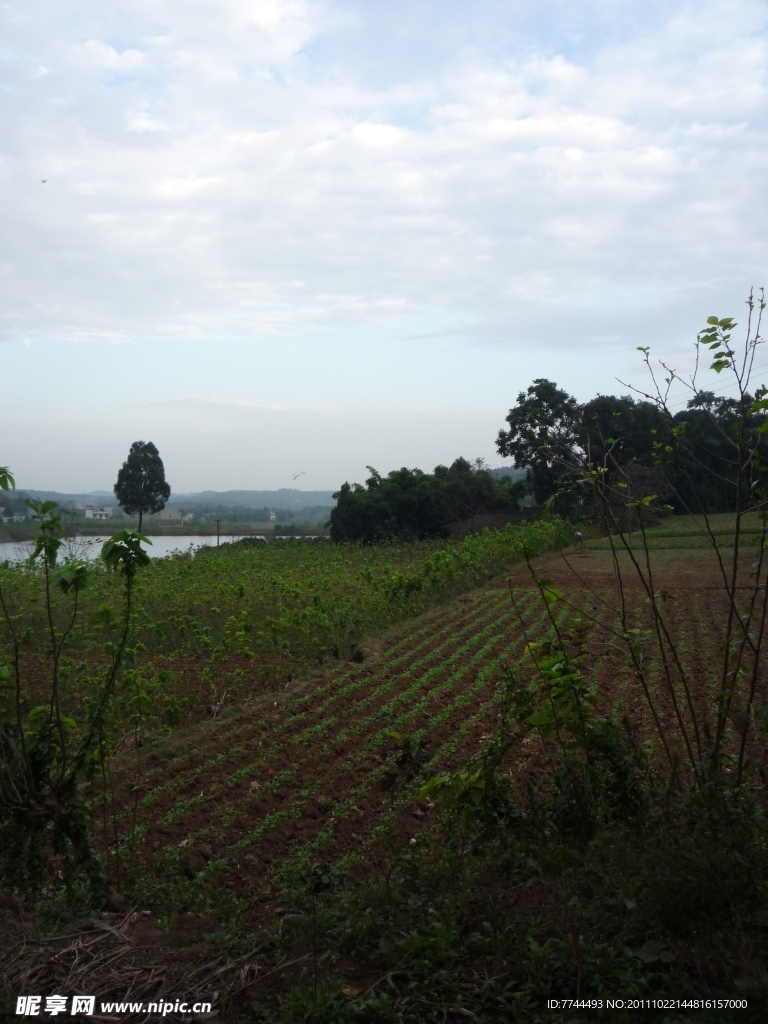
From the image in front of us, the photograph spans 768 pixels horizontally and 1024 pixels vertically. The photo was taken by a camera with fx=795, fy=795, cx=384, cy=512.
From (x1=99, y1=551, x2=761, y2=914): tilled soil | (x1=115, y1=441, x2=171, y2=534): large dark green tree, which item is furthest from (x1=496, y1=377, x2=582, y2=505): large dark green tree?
(x1=115, y1=441, x2=171, y2=534): large dark green tree

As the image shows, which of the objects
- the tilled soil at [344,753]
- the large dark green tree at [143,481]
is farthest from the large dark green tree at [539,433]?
the large dark green tree at [143,481]

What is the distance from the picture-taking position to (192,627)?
32.0ft

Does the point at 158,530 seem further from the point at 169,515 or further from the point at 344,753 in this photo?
the point at 344,753

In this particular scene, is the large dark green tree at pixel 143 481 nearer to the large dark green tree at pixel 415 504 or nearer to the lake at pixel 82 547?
the lake at pixel 82 547

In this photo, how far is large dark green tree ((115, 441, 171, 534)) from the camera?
43.2 feet

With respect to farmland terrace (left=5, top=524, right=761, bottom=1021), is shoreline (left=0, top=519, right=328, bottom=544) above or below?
above

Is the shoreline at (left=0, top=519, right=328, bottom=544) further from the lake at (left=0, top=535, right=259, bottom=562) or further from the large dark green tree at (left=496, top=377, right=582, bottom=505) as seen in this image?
the large dark green tree at (left=496, top=377, right=582, bottom=505)

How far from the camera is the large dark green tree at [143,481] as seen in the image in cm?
1315

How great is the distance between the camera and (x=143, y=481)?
42.1 feet

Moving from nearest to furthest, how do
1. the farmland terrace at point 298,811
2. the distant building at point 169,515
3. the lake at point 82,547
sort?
the farmland terrace at point 298,811
the lake at point 82,547
the distant building at point 169,515

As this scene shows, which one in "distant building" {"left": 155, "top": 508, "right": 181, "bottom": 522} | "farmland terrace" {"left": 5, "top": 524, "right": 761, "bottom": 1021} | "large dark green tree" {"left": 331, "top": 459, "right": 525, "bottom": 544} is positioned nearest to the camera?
"farmland terrace" {"left": 5, "top": 524, "right": 761, "bottom": 1021}

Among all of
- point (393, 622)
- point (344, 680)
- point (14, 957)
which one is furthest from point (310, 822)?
point (393, 622)

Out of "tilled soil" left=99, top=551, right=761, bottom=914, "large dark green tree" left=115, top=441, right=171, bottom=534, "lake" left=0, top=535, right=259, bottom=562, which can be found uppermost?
"large dark green tree" left=115, top=441, right=171, bottom=534

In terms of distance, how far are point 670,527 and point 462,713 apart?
22735 millimetres
